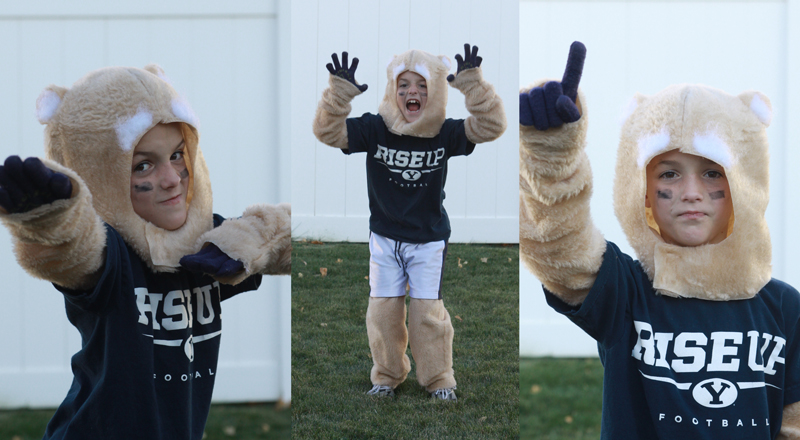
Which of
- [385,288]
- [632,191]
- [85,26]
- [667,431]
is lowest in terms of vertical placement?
[667,431]

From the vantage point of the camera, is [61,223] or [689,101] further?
[689,101]

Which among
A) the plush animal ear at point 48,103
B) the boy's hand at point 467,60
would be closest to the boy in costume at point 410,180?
the boy's hand at point 467,60

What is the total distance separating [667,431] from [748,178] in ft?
1.86

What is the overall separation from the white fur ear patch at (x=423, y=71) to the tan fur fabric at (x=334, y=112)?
0.65ft

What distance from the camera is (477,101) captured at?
1.95 meters

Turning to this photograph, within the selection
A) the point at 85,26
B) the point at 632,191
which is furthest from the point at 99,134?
the point at 632,191

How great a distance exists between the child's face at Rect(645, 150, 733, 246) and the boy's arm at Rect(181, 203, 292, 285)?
0.85 meters

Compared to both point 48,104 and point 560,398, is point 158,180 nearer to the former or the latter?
point 48,104

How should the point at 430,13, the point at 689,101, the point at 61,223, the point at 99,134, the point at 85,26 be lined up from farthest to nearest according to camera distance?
the point at 430,13 → the point at 85,26 → the point at 689,101 → the point at 99,134 → the point at 61,223

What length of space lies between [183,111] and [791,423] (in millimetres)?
1505

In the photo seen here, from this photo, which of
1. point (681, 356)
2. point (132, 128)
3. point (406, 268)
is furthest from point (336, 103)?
point (681, 356)

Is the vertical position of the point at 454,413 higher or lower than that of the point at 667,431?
lower

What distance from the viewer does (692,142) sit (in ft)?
4.35

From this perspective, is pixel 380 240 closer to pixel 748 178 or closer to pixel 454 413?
pixel 454 413
